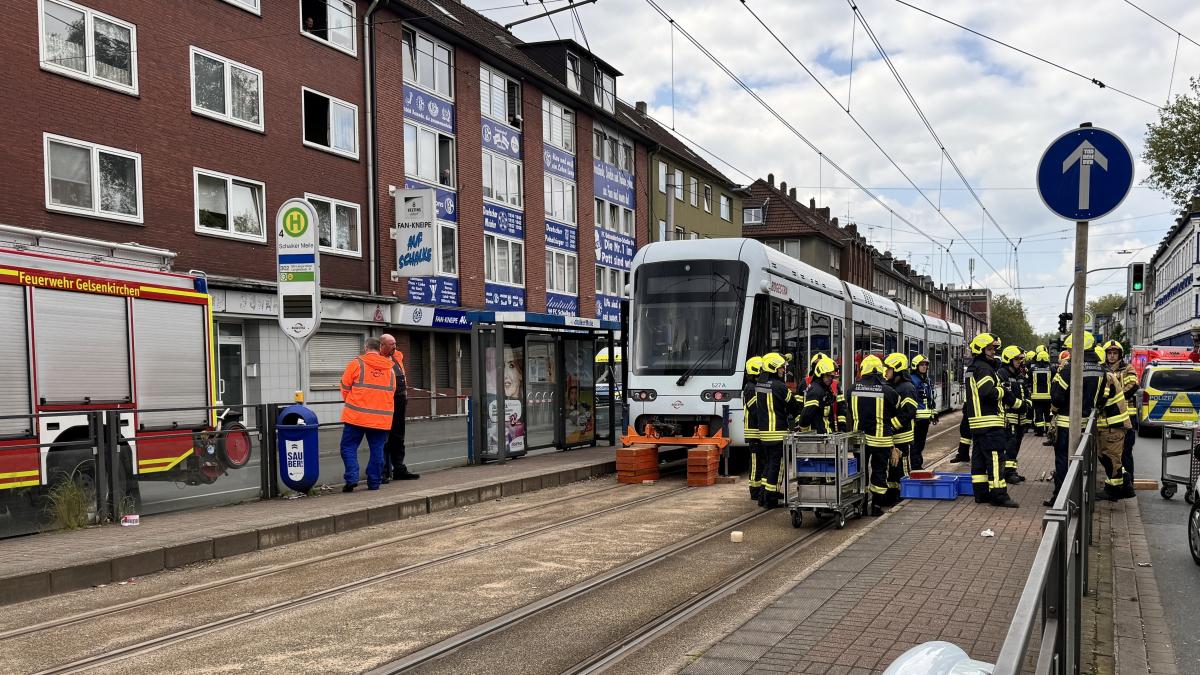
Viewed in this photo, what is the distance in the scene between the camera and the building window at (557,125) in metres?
33.7

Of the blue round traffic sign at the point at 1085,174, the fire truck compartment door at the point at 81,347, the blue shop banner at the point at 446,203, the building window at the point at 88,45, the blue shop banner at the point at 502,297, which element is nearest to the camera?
the blue round traffic sign at the point at 1085,174

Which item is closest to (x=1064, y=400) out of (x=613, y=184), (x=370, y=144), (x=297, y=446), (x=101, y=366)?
(x=297, y=446)

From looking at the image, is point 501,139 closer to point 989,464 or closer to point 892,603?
point 989,464

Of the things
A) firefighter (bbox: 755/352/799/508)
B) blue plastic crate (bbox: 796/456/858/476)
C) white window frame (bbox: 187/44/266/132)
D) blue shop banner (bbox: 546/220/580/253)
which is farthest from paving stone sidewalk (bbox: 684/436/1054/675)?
blue shop banner (bbox: 546/220/580/253)

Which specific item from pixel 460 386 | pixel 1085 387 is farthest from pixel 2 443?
pixel 460 386

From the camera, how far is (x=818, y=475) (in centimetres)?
975

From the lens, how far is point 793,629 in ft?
19.1

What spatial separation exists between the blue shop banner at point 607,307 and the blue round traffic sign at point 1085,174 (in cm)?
3061

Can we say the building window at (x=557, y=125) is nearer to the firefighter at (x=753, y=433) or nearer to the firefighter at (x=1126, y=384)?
the firefighter at (x=753, y=433)

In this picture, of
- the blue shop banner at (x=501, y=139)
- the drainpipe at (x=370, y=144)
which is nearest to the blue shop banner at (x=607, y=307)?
the blue shop banner at (x=501, y=139)

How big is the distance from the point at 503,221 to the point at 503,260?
49.3 inches

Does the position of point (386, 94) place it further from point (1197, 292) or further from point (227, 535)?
point (1197, 292)

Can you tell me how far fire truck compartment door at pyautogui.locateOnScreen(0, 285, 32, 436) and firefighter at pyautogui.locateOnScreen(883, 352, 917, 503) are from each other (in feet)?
30.5

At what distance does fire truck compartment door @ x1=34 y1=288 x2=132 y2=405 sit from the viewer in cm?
1029
